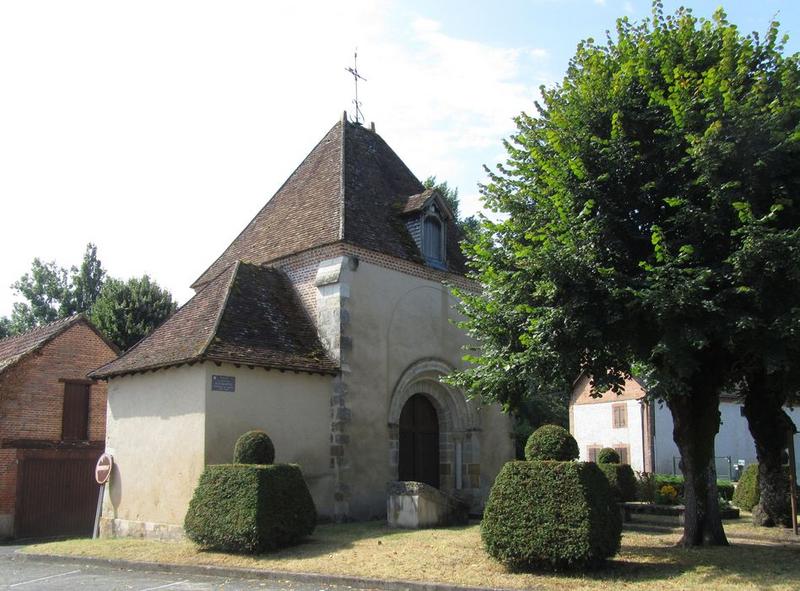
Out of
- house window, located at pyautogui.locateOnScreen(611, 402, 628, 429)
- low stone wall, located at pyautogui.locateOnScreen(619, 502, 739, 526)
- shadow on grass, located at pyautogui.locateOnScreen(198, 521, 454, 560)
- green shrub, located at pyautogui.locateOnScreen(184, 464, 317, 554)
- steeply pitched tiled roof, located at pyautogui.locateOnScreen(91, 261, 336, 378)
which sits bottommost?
shadow on grass, located at pyautogui.locateOnScreen(198, 521, 454, 560)

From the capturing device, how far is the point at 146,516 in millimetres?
15680

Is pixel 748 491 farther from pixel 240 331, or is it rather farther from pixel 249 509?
pixel 240 331

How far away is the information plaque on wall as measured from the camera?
1479 centimetres

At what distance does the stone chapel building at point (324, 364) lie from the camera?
15.3m

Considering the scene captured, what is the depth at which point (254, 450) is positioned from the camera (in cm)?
1309

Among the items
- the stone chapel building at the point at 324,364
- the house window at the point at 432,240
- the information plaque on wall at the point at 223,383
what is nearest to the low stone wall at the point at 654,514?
the stone chapel building at the point at 324,364

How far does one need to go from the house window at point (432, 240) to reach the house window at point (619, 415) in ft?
55.0

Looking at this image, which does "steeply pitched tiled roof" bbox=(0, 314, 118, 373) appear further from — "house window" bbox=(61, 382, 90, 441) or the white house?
the white house

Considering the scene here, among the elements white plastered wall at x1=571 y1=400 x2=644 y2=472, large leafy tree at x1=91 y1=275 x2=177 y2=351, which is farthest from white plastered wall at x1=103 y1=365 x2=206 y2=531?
white plastered wall at x1=571 y1=400 x2=644 y2=472

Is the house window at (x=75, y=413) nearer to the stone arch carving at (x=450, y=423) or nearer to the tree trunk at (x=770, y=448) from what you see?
the stone arch carving at (x=450, y=423)

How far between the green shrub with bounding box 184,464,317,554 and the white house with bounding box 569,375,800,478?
2032 cm

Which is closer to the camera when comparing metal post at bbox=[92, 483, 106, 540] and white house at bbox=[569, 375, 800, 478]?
metal post at bbox=[92, 483, 106, 540]

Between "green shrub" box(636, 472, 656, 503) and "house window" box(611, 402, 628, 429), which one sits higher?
"house window" box(611, 402, 628, 429)

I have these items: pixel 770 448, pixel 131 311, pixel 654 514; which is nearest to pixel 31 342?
pixel 131 311
